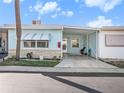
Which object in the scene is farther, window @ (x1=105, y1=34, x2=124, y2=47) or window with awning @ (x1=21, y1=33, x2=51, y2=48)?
window @ (x1=105, y1=34, x2=124, y2=47)

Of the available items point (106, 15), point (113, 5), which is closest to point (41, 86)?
point (113, 5)

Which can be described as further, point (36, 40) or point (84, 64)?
point (36, 40)

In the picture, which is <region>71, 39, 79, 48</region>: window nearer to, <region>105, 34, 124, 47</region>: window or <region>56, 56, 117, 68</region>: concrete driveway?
<region>105, 34, 124, 47</region>: window

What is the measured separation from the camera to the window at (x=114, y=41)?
2334 centimetres

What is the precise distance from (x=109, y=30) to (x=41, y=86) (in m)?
15.3

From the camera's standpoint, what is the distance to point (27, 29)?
23.7 m

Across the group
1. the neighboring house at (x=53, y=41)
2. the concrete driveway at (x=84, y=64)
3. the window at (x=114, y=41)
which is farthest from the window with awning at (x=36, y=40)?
the window at (x=114, y=41)

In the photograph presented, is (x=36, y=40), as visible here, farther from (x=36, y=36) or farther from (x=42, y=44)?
(x=42, y=44)

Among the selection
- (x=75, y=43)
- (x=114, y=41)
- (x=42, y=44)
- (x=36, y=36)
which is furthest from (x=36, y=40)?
(x=75, y=43)

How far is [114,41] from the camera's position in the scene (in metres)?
23.4

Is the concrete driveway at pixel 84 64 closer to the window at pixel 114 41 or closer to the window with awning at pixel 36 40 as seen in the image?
the window at pixel 114 41

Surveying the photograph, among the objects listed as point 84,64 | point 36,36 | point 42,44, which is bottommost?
point 84,64

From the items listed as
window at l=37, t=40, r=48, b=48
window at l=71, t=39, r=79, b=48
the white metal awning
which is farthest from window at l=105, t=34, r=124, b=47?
window at l=71, t=39, r=79, b=48

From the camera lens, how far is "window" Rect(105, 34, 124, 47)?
23344 mm
